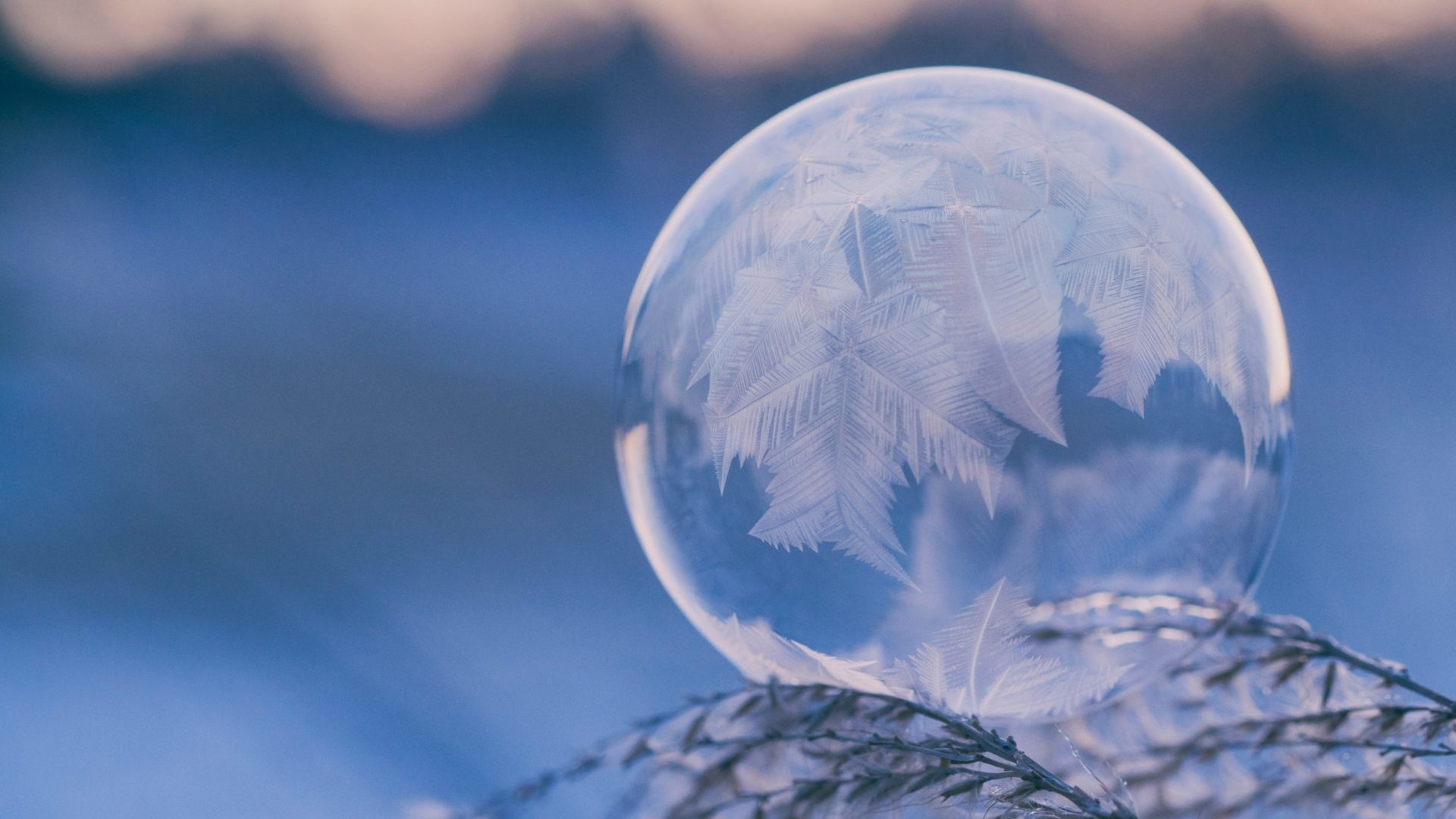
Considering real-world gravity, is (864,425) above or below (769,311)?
below

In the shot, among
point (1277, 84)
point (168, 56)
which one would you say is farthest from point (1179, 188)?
point (168, 56)

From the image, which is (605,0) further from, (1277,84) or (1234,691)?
(1234,691)

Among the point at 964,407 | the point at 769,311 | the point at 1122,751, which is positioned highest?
the point at 769,311

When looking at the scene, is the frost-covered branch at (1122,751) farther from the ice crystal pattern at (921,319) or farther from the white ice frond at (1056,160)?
the white ice frond at (1056,160)

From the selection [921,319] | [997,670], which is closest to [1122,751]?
[997,670]

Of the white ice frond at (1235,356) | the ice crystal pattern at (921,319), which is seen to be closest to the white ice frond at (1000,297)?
the ice crystal pattern at (921,319)

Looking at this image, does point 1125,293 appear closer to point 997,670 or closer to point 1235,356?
point 1235,356

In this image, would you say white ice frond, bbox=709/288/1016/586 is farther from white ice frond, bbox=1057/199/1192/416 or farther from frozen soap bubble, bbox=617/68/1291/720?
white ice frond, bbox=1057/199/1192/416

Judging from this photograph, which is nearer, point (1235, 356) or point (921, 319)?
point (921, 319)
